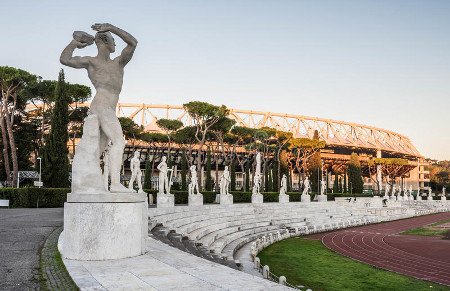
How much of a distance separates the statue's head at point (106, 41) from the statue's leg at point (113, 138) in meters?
1.16

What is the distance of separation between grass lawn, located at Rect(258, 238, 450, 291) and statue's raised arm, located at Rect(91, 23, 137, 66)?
7.93 m

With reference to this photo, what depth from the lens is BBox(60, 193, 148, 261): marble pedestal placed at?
6.99m

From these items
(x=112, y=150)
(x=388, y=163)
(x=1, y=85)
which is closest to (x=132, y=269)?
(x=112, y=150)

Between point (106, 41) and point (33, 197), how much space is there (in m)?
19.9

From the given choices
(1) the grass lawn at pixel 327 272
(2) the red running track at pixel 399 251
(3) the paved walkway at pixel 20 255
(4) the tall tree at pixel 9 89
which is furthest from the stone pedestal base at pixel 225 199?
(3) the paved walkway at pixel 20 255

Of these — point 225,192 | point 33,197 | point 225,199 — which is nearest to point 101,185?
point 33,197

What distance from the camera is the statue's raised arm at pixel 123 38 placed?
7.66 m

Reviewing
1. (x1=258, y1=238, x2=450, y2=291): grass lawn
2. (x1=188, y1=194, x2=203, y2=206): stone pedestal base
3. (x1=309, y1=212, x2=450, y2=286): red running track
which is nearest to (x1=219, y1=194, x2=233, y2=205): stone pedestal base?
(x1=188, y1=194, x2=203, y2=206): stone pedestal base

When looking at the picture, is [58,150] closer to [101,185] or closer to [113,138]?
[113,138]

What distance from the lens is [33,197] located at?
25.0 metres

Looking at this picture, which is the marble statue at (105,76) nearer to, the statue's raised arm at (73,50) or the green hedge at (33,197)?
the statue's raised arm at (73,50)

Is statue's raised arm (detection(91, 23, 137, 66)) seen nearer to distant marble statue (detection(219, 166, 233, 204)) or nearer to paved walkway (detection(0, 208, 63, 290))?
paved walkway (detection(0, 208, 63, 290))

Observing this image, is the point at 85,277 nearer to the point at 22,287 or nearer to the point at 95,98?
the point at 22,287

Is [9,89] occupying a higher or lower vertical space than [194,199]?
higher
